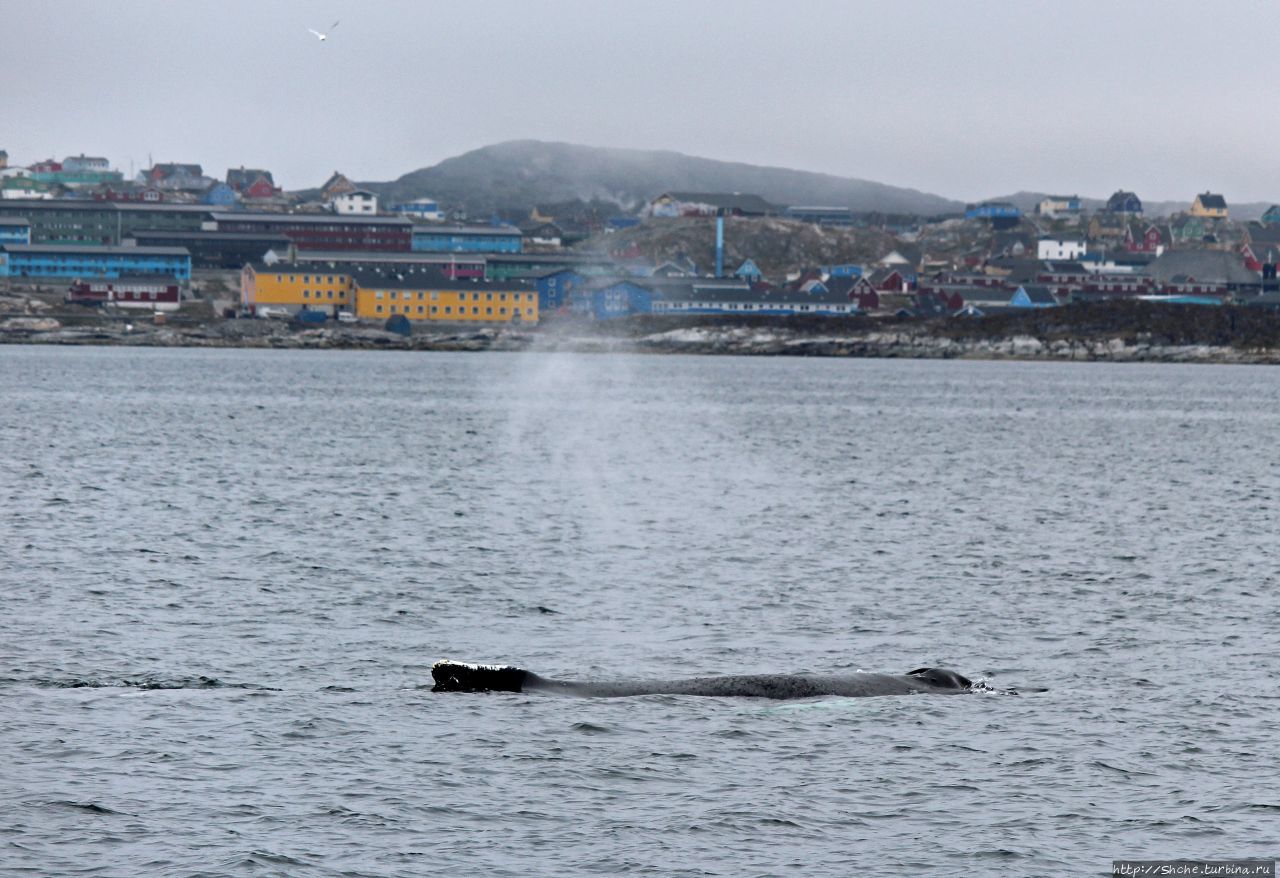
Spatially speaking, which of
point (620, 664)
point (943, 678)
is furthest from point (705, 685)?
point (943, 678)

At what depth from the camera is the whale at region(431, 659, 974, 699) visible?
27.2 metres

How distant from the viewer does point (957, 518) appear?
5759 cm

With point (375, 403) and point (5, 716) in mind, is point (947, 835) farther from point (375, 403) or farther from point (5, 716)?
point (375, 403)

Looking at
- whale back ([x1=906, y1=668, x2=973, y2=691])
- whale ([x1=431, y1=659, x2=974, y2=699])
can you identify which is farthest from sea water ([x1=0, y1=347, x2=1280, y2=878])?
whale back ([x1=906, y1=668, x2=973, y2=691])

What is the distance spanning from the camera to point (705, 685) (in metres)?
27.5

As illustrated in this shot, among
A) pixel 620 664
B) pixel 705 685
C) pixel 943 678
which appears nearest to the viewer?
pixel 705 685

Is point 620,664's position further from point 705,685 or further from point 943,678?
point 943,678

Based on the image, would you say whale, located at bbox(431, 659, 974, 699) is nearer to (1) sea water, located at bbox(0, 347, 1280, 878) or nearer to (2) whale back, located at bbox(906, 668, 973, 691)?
(2) whale back, located at bbox(906, 668, 973, 691)

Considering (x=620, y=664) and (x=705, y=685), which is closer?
(x=705, y=685)

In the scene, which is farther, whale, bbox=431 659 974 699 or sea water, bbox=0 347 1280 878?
whale, bbox=431 659 974 699

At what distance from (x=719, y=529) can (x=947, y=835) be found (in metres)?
33.0

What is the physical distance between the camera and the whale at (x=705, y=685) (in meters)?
27.2

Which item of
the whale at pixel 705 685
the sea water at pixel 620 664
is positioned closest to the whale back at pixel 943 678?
the whale at pixel 705 685

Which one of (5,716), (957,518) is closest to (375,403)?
(957,518)
